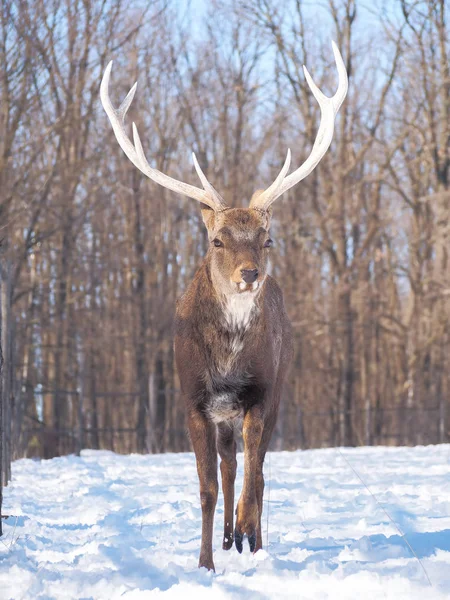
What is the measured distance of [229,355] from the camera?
551cm

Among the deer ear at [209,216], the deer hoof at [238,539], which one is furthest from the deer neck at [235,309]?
the deer hoof at [238,539]

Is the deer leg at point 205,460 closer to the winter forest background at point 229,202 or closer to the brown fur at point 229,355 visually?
the brown fur at point 229,355

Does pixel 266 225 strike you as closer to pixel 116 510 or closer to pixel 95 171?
pixel 116 510

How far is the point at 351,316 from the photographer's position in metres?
24.4

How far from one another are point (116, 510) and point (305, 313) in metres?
19.5

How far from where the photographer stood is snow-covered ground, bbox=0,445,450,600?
4.14 meters

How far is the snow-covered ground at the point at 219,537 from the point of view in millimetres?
4137

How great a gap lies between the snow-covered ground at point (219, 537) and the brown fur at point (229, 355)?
1.55ft

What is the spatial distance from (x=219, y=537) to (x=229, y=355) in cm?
135

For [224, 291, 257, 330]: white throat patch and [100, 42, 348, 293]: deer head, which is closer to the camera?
[100, 42, 348, 293]: deer head

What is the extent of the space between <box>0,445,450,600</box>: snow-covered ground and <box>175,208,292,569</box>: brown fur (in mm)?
472

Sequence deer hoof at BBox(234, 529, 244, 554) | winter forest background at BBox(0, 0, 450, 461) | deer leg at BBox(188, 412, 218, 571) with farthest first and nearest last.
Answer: winter forest background at BBox(0, 0, 450, 461) → deer leg at BBox(188, 412, 218, 571) → deer hoof at BBox(234, 529, 244, 554)

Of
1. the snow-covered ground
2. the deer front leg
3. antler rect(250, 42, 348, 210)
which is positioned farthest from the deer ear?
the snow-covered ground

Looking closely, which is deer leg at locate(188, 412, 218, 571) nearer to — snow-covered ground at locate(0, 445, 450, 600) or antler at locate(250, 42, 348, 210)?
snow-covered ground at locate(0, 445, 450, 600)
